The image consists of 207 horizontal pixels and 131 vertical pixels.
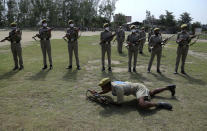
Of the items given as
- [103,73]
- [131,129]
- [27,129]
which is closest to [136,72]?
[103,73]

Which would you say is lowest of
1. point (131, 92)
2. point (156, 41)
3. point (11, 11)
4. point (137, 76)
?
point (137, 76)

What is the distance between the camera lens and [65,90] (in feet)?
22.0

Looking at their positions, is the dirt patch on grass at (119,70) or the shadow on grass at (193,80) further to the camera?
the dirt patch on grass at (119,70)

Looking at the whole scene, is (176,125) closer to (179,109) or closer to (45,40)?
(179,109)

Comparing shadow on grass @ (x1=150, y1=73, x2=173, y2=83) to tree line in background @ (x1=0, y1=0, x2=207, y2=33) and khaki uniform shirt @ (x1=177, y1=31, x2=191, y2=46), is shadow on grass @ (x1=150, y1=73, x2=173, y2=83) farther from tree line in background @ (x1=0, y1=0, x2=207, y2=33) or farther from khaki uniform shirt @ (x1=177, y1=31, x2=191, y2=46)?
A: tree line in background @ (x1=0, y1=0, x2=207, y2=33)

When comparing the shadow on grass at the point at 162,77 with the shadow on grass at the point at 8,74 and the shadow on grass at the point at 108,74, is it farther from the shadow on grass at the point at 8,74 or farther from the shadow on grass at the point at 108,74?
the shadow on grass at the point at 8,74

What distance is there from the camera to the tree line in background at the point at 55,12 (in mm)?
74312

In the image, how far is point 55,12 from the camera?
7762cm

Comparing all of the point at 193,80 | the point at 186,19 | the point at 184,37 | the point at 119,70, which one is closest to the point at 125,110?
the point at 193,80

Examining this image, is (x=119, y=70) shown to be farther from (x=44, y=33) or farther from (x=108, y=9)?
(x=108, y=9)

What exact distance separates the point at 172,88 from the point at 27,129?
4.35 meters

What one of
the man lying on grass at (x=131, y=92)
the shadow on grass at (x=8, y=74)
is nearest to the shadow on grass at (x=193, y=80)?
the man lying on grass at (x=131, y=92)

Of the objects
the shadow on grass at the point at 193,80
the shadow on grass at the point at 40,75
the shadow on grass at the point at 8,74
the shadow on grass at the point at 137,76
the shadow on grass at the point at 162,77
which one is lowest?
the shadow on grass at the point at 193,80

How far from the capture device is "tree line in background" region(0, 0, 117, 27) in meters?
74.3
